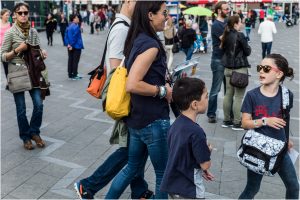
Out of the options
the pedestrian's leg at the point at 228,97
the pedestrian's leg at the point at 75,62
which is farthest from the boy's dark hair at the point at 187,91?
the pedestrian's leg at the point at 75,62

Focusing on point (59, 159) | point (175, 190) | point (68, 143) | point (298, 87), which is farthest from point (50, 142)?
point (298, 87)

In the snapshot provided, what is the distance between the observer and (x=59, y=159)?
5371mm

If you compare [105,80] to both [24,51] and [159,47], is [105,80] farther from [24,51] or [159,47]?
[24,51]

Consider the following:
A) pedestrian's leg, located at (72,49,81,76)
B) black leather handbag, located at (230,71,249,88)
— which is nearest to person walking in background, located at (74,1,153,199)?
black leather handbag, located at (230,71,249,88)

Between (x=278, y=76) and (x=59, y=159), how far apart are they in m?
2.94

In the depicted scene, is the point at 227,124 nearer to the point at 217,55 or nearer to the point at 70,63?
the point at 217,55

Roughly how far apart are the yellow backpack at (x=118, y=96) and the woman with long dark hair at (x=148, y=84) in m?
0.05

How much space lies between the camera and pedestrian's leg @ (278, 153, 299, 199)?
353cm

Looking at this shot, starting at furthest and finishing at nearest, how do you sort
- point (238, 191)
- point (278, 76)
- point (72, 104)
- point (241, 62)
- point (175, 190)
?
point (72, 104)
point (241, 62)
point (238, 191)
point (278, 76)
point (175, 190)

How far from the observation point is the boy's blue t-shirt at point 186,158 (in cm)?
280

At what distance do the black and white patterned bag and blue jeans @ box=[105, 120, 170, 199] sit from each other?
2.10ft

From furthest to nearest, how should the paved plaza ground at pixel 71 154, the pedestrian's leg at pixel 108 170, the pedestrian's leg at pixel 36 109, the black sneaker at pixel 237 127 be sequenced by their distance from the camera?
the black sneaker at pixel 237 127 → the pedestrian's leg at pixel 36 109 → the paved plaza ground at pixel 71 154 → the pedestrian's leg at pixel 108 170

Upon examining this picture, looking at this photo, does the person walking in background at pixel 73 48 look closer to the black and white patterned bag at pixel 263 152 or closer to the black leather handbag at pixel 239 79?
the black leather handbag at pixel 239 79

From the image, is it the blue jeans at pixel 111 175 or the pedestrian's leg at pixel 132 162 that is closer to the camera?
the pedestrian's leg at pixel 132 162
